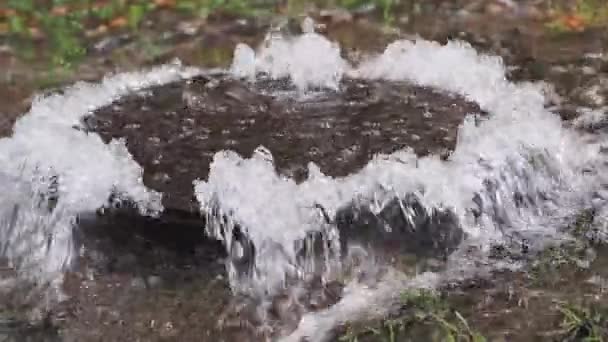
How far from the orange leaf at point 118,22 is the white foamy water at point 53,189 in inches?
59.6

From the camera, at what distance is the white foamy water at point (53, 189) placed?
4.43 m

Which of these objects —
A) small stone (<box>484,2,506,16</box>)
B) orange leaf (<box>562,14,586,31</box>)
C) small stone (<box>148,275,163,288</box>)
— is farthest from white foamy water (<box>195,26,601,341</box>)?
small stone (<box>484,2,506,16</box>)

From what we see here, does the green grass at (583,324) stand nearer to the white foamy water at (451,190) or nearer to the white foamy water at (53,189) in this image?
the white foamy water at (451,190)

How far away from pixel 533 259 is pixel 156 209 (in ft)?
6.09

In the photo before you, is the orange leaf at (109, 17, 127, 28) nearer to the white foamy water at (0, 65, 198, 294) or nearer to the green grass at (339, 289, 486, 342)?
the white foamy water at (0, 65, 198, 294)

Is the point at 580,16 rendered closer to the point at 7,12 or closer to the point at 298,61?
the point at 298,61

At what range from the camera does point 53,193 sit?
15.1 ft

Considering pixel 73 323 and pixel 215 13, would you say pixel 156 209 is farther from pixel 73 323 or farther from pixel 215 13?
pixel 215 13

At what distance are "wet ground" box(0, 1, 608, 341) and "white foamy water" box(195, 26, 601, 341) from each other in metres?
0.17

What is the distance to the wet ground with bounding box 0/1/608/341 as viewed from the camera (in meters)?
3.79

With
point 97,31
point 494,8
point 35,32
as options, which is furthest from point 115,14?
point 494,8

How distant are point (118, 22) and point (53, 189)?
6.95ft

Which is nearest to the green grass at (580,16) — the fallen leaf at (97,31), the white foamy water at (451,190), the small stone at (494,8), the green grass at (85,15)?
the small stone at (494,8)

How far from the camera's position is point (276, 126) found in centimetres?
498
